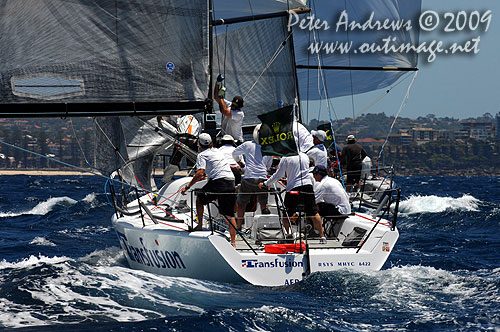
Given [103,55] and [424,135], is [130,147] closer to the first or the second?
[103,55]

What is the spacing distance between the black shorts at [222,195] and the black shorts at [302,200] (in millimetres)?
770

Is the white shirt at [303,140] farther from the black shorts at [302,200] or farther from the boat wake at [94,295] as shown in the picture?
the boat wake at [94,295]

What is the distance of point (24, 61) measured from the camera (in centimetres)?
905

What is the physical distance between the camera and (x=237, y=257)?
27.9 ft

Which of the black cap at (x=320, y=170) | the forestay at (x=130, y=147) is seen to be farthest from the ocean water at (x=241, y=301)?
the forestay at (x=130, y=147)

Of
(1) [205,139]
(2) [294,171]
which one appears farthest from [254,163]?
(1) [205,139]

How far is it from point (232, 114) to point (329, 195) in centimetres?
219

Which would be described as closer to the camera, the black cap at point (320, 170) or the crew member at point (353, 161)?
the black cap at point (320, 170)

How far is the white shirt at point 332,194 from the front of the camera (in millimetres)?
10156

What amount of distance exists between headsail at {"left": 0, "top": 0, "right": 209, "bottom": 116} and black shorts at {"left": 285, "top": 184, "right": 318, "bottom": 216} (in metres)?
1.86

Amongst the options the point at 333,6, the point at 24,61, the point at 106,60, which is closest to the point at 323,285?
the point at 106,60

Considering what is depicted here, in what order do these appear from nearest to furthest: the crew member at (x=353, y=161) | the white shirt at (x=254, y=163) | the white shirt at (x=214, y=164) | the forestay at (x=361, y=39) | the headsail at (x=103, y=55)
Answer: the headsail at (x=103, y=55), the white shirt at (x=214, y=164), the white shirt at (x=254, y=163), the crew member at (x=353, y=161), the forestay at (x=361, y=39)

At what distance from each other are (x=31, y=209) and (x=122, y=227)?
15300 mm

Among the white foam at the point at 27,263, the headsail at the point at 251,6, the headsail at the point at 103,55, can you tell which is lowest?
the white foam at the point at 27,263
